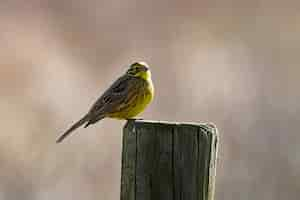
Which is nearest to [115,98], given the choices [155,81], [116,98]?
[116,98]

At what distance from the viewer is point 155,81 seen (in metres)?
9.73

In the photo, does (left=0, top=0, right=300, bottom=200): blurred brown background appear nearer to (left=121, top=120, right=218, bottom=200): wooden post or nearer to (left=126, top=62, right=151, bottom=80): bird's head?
(left=126, top=62, right=151, bottom=80): bird's head

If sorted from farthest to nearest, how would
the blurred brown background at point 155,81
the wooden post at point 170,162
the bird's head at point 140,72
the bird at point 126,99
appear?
the blurred brown background at point 155,81, the bird's head at point 140,72, the bird at point 126,99, the wooden post at point 170,162

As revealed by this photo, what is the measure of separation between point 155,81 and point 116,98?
12.7 feet

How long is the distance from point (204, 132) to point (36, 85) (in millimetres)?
6604

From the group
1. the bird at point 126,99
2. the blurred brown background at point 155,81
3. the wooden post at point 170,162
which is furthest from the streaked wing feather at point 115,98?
the wooden post at point 170,162

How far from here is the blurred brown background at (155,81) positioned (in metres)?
8.25

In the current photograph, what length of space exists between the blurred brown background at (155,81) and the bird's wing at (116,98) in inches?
89.1

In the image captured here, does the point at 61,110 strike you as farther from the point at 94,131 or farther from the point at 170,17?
the point at 170,17

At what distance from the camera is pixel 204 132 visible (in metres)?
3.39

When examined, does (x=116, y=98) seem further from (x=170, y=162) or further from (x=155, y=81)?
(x=155, y=81)

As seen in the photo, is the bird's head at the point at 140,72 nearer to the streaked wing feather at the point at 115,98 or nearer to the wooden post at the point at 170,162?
the streaked wing feather at the point at 115,98

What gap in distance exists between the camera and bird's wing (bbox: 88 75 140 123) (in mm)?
5832

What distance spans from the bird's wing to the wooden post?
2380 millimetres
